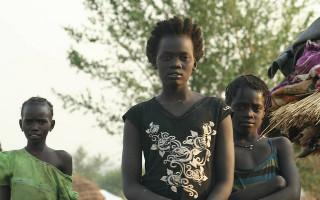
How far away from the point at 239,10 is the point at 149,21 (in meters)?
2.28

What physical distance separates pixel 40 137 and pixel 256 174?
1501 millimetres

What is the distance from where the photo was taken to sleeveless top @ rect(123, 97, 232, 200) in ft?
9.08

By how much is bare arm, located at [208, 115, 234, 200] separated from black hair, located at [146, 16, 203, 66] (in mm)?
394

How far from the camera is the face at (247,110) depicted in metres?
3.35

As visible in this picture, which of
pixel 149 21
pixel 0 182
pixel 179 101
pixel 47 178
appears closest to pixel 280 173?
pixel 179 101

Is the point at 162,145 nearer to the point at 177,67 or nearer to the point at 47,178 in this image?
the point at 177,67

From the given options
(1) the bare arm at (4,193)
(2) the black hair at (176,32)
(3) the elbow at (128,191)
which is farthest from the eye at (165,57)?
(1) the bare arm at (4,193)

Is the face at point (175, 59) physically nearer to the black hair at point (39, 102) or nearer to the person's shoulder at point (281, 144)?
the person's shoulder at point (281, 144)

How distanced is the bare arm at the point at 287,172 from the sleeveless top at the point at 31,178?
143 cm

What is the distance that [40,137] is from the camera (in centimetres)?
395

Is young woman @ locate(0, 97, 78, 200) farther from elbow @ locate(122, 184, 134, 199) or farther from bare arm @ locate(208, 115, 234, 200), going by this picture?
bare arm @ locate(208, 115, 234, 200)

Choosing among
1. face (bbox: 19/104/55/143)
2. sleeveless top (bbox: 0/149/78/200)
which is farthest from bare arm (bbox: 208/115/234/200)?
face (bbox: 19/104/55/143)

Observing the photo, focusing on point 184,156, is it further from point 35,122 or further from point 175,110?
point 35,122

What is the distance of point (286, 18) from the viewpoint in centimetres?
1518
